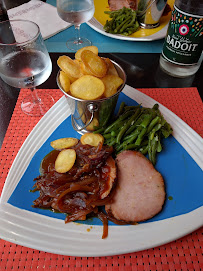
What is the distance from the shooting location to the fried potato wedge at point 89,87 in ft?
3.66

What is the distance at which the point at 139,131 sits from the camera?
49.1 inches

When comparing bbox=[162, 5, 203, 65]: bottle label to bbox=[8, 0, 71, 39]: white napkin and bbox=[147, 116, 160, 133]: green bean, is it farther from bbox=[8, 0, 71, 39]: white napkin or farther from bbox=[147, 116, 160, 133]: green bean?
bbox=[8, 0, 71, 39]: white napkin

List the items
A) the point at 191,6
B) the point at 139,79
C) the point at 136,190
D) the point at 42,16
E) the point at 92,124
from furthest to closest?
the point at 42,16 < the point at 139,79 < the point at 191,6 < the point at 92,124 < the point at 136,190

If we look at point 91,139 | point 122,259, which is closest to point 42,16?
point 91,139

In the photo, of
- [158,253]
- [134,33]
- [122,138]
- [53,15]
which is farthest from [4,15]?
[158,253]

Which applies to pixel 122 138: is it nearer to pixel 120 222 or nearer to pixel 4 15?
pixel 120 222


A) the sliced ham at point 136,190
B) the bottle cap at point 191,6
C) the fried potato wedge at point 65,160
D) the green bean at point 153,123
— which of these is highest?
the bottle cap at point 191,6

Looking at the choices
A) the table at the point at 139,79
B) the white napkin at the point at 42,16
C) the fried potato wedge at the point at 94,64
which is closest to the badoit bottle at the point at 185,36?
the table at the point at 139,79

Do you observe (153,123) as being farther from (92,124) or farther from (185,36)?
(185,36)

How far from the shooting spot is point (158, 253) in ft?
3.18

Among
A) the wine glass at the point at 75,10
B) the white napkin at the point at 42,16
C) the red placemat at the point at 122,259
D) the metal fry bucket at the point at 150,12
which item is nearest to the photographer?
the red placemat at the point at 122,259

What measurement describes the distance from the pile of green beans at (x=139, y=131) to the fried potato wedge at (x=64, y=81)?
0.30 m

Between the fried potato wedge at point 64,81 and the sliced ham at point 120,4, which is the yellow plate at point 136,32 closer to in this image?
the sliced ham at point 120,4

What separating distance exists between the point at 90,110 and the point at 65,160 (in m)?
0.29
